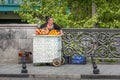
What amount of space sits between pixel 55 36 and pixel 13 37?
1.92 m

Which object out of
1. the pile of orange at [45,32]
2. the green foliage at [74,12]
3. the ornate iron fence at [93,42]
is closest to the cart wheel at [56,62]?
the ornate iron fence at [93,42]

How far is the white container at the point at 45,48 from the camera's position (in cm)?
1495

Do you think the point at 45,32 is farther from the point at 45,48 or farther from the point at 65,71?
the point at 65,71

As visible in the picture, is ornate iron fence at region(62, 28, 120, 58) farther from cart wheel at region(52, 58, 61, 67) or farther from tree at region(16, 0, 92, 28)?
tree at region(16, 0, 92, 28)

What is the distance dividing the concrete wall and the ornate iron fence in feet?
4.75

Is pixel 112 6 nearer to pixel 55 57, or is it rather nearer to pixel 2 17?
pixel 55 57

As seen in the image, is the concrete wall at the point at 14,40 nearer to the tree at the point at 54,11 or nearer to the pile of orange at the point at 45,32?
the pile of orange at the point at 45,32

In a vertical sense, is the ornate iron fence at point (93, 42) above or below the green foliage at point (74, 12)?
below

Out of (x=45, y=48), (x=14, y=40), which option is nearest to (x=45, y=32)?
(x=45, y=48)

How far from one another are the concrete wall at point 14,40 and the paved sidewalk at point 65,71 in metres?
0.63

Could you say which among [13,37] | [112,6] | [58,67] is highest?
[112,6]

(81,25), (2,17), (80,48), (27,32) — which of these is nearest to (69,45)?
(80,48)

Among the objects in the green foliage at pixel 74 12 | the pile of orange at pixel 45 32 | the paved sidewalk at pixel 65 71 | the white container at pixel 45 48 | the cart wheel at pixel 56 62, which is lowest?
the paved sidewalk at pixel 65 71

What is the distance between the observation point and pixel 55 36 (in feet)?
49.1
